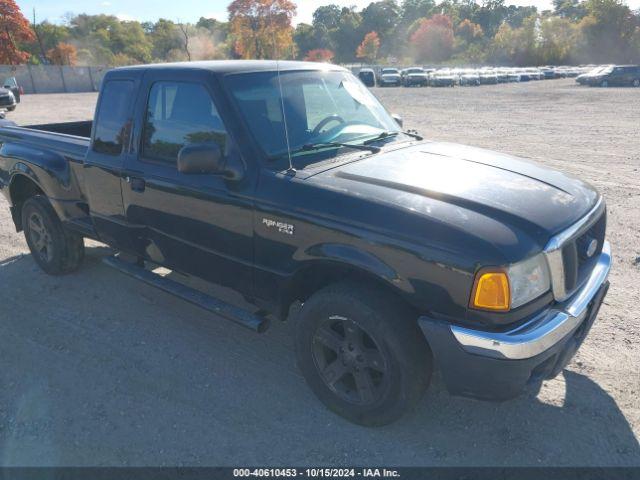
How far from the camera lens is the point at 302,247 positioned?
292 cm

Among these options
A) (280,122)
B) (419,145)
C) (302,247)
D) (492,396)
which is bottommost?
(492,396)

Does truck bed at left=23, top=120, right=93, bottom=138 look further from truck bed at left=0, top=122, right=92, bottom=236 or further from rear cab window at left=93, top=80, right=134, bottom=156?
rear cab window at left=93, top=80, right=134, bottom=156

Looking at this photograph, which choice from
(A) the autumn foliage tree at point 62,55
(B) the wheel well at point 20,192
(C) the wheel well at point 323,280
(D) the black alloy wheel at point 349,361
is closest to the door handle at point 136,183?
(C) the wheel well at point 323,280

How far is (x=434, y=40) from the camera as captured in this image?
329ft

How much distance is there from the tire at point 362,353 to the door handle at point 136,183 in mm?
1645

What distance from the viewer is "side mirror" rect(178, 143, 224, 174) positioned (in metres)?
2.95

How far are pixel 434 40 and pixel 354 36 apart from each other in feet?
64.0

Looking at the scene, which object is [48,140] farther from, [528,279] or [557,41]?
[557,41]

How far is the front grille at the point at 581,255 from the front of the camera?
8.81 feet

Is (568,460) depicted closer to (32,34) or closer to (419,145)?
(419,145)

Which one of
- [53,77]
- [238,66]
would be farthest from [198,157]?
[53,77]

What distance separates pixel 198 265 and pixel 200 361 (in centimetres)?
72

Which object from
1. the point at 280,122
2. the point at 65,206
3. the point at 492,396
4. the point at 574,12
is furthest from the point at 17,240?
the point at 574,12

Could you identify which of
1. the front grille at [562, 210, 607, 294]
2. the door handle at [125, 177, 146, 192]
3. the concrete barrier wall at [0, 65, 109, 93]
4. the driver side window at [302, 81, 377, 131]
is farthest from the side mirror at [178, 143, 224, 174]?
the concrete barrier wall at [0, 65, 109, 93]
